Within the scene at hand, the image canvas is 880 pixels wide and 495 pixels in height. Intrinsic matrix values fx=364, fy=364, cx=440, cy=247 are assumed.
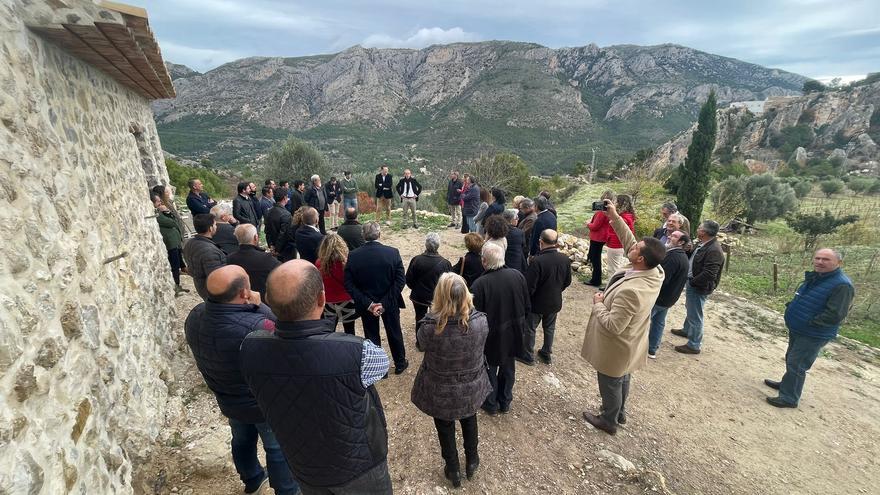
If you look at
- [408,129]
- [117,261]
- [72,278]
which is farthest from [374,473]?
[408,129]

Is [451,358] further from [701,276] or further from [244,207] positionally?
[244,207]

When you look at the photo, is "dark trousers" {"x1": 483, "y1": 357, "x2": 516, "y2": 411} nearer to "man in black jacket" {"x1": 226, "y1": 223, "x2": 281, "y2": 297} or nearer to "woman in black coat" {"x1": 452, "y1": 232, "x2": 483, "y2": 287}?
"woman in black coat" {"x1": 452, "y1": 232, "x2": 483, "y2": 287}

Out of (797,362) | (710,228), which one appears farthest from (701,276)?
(797,362)

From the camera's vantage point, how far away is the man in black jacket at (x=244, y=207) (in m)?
7.66

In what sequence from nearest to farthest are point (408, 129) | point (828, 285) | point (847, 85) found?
point (828, 285)
point (847, 85)
point (408, 129)

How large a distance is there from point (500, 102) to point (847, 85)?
171 feet

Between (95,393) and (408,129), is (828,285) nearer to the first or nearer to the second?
(95,393)

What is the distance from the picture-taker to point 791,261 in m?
10.6

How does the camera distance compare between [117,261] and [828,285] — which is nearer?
[117,261]

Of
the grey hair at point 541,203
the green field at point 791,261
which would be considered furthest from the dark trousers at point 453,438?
the green field at point 791,261

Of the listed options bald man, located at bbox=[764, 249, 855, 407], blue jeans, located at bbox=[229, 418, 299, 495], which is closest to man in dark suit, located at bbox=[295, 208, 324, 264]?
blue jeans, located at bbox=[229, 418, 299, 495]

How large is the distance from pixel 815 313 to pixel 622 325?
9.19 feet

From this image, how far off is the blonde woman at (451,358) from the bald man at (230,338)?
114 cm

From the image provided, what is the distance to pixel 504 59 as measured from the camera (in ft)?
302
